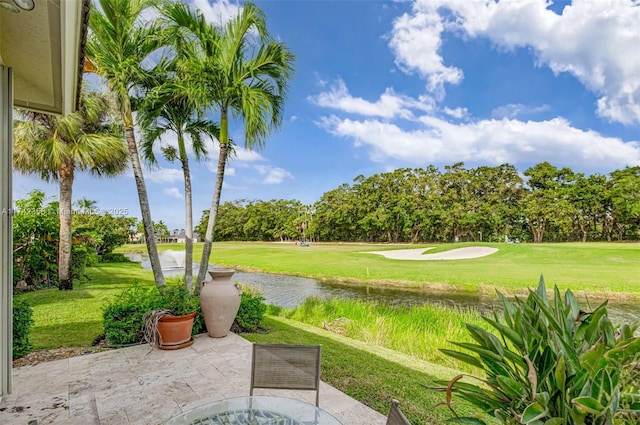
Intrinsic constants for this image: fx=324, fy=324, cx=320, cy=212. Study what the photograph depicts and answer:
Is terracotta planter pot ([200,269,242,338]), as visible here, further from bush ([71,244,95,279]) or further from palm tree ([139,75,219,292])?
bush ([71,244,95,279])

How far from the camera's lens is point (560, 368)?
820 millimetres

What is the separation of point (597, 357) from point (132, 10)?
5.70 metres

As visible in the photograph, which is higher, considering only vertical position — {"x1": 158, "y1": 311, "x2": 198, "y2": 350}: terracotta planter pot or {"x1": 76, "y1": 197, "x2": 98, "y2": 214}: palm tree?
{"x1": 76, "y1": 197, "x2": 98, "y2": 214}: palm tree

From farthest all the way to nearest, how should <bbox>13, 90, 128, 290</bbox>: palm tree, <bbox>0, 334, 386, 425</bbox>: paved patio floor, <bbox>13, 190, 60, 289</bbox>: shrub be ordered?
<bbox>13, 190, 60, 289</bbox>: shrub
<bbox>13, 90, 128, 290</bbox>: palm tree
<bbox>0, 334, 386, 425</bbox>: paved patio floor

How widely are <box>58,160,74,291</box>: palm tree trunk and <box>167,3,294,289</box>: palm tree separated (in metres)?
4.56

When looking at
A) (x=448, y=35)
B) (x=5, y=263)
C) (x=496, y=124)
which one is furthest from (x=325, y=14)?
(x=496, y=124)

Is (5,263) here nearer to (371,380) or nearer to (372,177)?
(371,380)

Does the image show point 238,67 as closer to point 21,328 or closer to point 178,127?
point 178,127

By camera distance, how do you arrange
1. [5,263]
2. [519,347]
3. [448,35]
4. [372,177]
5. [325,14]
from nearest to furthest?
[519,347] → [5,263] → [325,14] → [448,35] → [372,177]

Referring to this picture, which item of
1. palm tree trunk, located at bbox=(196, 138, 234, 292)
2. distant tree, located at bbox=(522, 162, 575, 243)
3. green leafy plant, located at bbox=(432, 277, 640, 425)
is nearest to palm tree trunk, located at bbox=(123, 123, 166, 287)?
palm tree trunk, located at bbox=(196, 138, 234, 292)

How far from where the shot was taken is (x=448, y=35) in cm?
2197

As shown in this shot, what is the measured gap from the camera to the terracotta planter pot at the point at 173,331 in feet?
12.3

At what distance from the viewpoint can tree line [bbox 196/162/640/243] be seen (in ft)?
82.2

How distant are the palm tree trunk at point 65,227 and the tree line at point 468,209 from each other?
2108 cm
